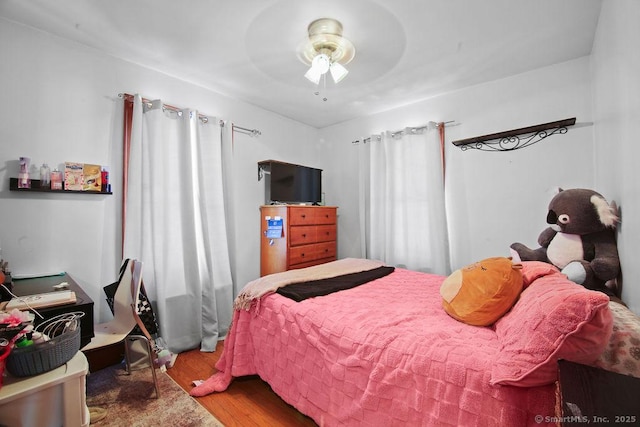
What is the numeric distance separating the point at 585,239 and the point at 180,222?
318 centimetres

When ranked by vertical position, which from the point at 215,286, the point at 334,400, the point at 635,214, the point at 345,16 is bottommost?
the point at 334,400

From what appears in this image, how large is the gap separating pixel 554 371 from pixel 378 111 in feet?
10.9

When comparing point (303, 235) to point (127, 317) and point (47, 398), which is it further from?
point (47, 398)

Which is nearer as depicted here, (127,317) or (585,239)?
(585,239)

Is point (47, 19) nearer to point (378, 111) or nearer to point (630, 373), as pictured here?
point (378, 111)

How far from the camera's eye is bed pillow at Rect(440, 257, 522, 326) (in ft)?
4.63

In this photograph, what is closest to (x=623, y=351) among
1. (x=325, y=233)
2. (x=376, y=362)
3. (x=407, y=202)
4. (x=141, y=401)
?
(x=376, y=362)

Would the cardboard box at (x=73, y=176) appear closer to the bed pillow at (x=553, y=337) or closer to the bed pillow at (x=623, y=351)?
the bed pillow at (x=553, y=337)

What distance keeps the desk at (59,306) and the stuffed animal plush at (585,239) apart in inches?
110

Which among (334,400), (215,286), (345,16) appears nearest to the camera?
(334,400)

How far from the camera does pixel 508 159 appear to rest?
275 centimetres

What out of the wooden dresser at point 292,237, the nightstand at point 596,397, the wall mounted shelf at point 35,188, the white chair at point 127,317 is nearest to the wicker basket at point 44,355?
the white chair at point 127,317

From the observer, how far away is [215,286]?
115 inches

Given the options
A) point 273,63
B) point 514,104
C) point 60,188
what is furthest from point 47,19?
point 514,104
